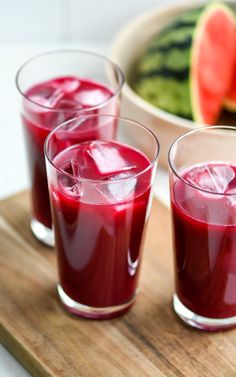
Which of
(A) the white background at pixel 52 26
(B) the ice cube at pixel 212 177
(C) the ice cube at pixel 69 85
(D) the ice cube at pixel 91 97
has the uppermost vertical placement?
(C) the ice cube at pixel 69 85

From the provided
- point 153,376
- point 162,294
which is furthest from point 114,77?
point 153,376

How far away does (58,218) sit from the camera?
→ 61.3 inches

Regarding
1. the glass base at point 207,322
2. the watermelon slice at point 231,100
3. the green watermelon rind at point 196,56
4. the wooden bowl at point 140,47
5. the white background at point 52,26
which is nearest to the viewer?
the glass base at point 207,322

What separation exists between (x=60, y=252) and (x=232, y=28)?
101 centimetres

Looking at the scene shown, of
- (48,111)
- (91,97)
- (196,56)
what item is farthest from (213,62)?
(48,111)

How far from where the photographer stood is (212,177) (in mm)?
1521

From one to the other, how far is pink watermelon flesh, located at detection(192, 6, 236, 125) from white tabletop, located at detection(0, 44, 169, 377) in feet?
0.77

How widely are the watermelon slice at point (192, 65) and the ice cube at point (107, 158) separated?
599mm

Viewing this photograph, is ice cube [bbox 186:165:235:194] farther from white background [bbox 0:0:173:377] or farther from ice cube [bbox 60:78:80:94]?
white background [bbox 0:0:173:377]

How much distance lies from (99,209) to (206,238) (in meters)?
0.21

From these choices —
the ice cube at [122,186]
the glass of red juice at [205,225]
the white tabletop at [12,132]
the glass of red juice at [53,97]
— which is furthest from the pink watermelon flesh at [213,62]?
the ice cube at [122,186]

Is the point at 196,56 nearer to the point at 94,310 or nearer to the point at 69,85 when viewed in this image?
the point at 69,85

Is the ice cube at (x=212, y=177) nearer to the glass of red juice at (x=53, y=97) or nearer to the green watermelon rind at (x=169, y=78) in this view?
the glass of red juice at (x=53, y=97)

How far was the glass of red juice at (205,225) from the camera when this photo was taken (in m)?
1.46
